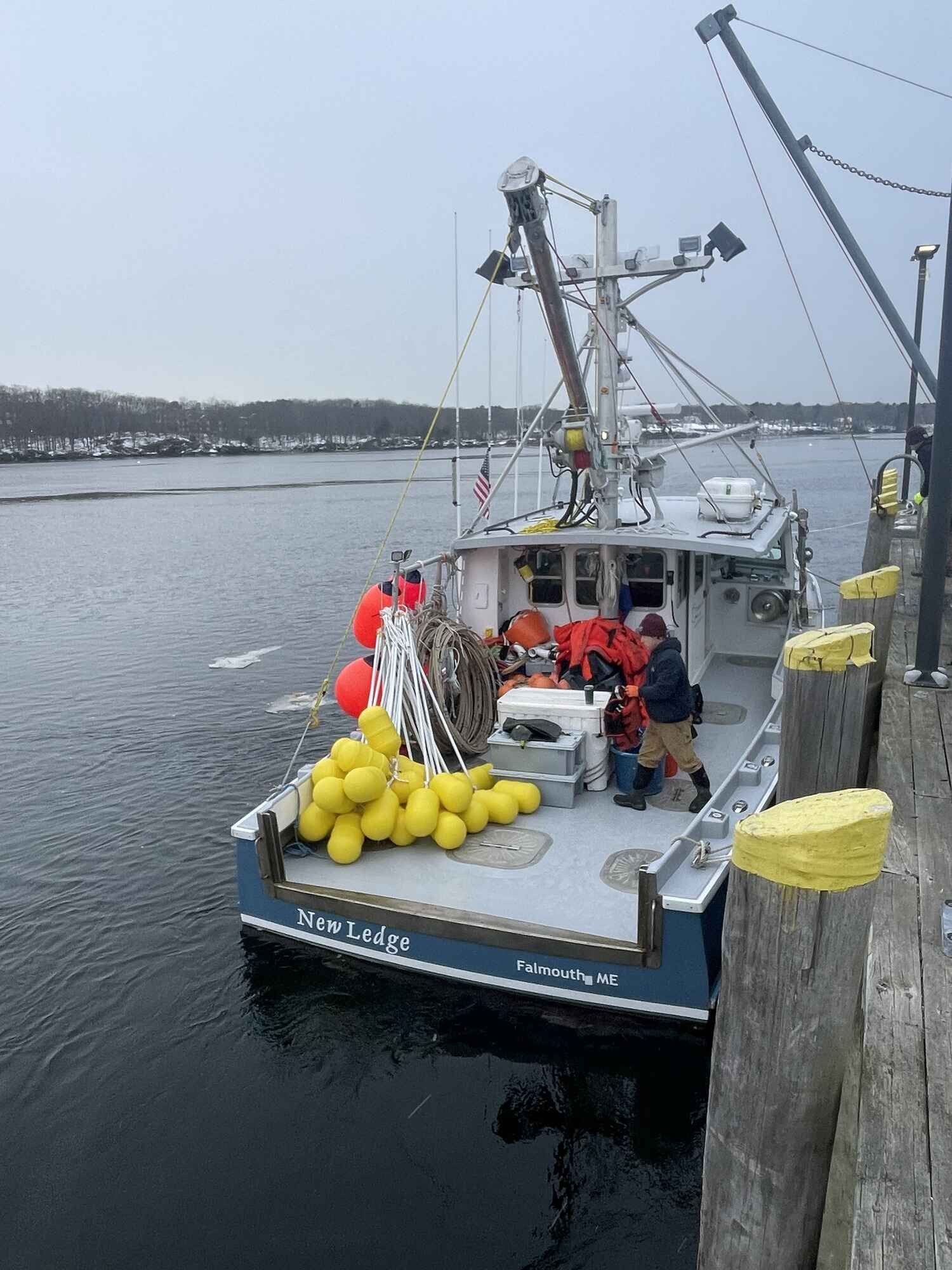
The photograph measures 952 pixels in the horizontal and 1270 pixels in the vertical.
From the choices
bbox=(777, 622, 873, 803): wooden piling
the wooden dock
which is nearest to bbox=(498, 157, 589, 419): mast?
bbox=(777, 622, 873, 803): wooden piling

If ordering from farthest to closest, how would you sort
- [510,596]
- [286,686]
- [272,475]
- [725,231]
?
1. [272,475]
2. [286,686]
3. [510,596]
4. [725,231]

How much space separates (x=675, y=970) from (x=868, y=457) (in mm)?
107201

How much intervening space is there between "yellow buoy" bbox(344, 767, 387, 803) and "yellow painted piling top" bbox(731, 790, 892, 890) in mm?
3909

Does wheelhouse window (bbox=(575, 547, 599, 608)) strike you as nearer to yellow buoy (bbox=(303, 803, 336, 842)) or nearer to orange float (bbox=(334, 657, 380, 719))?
orange float (bbox=(334, 657, 380, 719))

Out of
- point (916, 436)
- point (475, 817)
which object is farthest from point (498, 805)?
point (916, 436)

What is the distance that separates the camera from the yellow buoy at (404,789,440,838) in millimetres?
6184

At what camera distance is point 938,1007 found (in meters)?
2.92

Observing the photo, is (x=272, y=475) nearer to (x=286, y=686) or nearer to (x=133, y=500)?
(x=133, y=500)

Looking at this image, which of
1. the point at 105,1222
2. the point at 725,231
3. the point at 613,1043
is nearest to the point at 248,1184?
the point at 105,1222

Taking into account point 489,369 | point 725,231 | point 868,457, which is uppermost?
point 725,231

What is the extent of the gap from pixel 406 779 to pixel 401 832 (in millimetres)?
389

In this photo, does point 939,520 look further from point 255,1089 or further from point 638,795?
A: point 255,1089

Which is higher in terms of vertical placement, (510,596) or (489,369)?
(489,369)

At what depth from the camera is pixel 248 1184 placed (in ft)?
15.9
